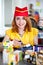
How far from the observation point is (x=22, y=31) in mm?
2055

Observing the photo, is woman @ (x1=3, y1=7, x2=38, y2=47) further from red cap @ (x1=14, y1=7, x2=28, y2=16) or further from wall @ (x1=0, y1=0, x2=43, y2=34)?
wall @ (x1=0, y1=0, x2=43, y2=34)

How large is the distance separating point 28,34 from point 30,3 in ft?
2.95

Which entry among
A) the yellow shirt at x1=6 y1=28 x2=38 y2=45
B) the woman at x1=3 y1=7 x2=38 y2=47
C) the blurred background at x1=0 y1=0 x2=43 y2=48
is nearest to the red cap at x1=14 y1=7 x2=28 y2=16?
the woman at x1=3 y1=7 x2=38 y2=47

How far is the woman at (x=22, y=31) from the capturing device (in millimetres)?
1971

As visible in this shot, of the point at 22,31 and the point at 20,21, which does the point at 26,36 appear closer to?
the point at 22,31

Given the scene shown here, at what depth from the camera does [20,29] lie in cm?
205

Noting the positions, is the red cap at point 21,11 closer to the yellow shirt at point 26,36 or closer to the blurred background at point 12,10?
the yellow shirt at point 26,36

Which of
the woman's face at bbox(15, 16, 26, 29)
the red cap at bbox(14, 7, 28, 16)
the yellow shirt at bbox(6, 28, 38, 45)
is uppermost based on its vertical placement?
the red cap at bbox(14, 7, 28, 16)

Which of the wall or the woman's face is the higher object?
the wall

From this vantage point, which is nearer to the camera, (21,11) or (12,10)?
(21,11)

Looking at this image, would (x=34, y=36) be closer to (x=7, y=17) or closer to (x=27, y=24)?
(x=27, y=24)

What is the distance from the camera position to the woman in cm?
197

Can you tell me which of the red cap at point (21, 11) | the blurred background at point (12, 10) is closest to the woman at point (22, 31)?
the red cap at point (21, 11)

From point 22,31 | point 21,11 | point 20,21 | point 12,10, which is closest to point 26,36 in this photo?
point 22,31
